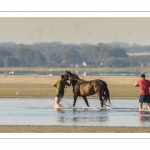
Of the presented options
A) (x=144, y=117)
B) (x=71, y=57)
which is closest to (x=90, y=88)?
(x=144, y=117)

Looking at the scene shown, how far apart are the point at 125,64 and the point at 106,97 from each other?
13151 centimetres

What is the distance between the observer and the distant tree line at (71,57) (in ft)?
506

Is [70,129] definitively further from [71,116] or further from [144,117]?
[144,117]

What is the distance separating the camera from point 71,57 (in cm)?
16688

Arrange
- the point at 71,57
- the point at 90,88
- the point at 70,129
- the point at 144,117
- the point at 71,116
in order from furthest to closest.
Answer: the point at 71,57 → the point at 90,88 → the point at 71,116 → the point at 144,117 → the point at 70,129

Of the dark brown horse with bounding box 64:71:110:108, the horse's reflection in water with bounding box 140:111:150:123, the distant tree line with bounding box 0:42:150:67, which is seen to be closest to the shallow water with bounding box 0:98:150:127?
the horse's reflection in water with bounding box 140:111:150:123

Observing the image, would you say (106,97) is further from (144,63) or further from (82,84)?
(144,63)

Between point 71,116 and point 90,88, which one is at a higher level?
point 90,88

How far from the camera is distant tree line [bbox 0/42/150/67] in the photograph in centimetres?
15425
